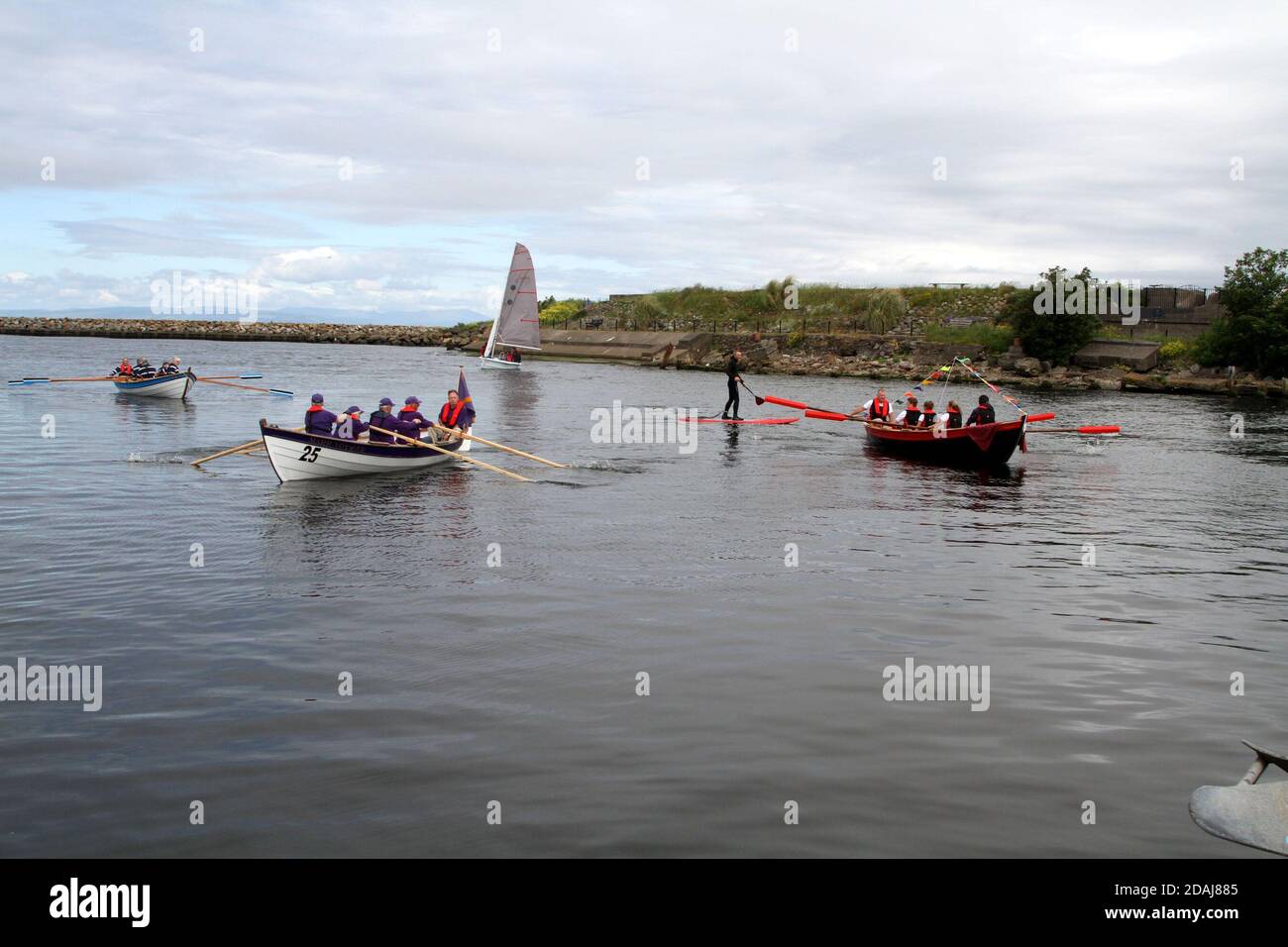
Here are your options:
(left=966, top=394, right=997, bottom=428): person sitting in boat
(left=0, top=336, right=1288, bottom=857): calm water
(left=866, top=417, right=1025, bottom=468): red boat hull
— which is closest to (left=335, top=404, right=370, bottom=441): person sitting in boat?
(left=0, top=336, right=1288, bottom=857): calm water

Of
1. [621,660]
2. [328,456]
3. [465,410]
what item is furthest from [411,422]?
[621,660]

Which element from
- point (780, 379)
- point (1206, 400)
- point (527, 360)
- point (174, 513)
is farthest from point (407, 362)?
point (174, 513)

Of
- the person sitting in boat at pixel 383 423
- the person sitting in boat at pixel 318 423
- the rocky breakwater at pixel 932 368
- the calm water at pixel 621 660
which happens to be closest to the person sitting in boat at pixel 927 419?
the calm water at pixel 621 660

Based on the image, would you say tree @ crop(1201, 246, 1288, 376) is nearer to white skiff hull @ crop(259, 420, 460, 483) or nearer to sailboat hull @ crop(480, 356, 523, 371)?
sailboat hull @ crop(480, 356, 523, 371)

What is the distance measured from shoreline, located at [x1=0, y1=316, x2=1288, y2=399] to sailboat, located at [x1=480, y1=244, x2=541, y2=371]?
1775 cm

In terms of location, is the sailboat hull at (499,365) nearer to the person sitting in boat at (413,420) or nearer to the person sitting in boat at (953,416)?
the person sitting in boat at (953,416)

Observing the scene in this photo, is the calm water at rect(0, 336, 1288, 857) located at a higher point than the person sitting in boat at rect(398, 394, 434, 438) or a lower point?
lower

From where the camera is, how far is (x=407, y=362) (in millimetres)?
95375

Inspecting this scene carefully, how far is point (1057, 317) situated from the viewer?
81.4 metres

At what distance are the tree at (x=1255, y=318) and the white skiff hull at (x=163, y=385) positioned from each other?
70.7m

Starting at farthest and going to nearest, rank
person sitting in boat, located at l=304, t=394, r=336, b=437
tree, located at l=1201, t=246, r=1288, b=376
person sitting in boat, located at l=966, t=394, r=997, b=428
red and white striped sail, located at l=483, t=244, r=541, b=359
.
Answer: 1. red and white striped sail, located at l=483, t=244, r=541, b=359
2. tree, located at l=1201, t=246, r=1288, b=376
3. person sitting in boat, located at l=966, t=394, r=997, b=428
4. person sitting in boat, located at l=304, t=394, r=336, b=437

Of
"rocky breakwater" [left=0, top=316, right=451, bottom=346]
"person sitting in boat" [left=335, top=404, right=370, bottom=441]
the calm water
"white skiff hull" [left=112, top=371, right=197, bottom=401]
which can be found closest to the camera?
the calm water

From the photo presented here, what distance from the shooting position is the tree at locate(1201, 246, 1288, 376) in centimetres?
7150

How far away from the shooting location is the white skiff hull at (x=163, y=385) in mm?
50719
